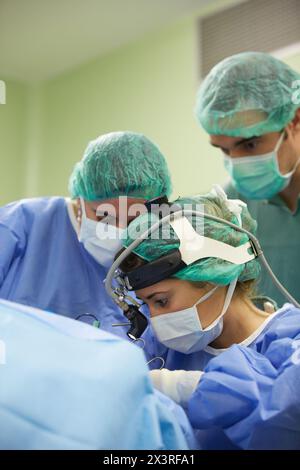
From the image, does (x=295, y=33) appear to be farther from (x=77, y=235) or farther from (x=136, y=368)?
(x=136, y=368)

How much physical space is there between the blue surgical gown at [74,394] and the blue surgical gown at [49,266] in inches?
31.8

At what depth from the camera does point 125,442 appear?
32.1 inches

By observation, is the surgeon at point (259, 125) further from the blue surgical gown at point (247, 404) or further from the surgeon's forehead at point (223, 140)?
the blue surgical gown at point (247, 404)

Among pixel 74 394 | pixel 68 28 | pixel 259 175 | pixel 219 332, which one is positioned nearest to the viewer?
pixel 74 394

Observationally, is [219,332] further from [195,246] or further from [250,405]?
[250,405]

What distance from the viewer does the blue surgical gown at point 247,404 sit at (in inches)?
41.4

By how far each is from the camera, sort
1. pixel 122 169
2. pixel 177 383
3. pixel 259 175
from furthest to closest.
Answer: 1. pixel 259 175
2. pixel 122 169
3. pixel 177 383

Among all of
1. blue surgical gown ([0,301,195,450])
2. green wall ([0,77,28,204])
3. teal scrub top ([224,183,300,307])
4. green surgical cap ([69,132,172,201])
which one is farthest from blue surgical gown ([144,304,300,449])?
green wall ([0,77,28,204])

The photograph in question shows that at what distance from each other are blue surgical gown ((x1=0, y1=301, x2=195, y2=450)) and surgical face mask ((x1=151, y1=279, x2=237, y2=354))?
0.49 m

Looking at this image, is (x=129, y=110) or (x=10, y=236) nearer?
(x=10, y=236)

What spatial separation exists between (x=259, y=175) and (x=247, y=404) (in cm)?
107

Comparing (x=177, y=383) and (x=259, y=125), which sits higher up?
(x=259, y=125)

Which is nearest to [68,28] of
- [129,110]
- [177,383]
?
[129,110]

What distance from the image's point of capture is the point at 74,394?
803mm
